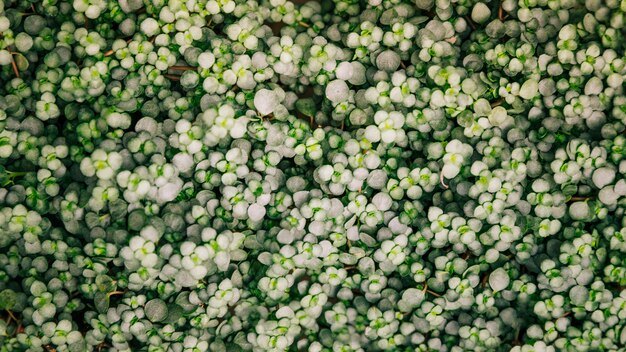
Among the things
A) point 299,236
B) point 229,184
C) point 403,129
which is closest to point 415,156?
point 403,129

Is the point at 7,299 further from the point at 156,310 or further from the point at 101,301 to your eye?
the point at 156,310

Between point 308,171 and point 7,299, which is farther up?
point 308,171

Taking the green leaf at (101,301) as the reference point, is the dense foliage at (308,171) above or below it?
above

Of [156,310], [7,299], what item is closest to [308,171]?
[156,310]

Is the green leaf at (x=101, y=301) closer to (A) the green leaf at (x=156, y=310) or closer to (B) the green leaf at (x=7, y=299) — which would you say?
(A) the green leaf at (x=156, y=310)

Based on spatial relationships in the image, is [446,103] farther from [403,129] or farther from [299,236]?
[299,236]

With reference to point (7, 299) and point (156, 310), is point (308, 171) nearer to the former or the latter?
point (156, 310)

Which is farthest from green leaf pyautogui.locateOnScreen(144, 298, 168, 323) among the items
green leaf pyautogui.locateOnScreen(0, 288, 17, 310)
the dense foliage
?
green leaf pyautogui.locateOnScreen(0, 288, 17, 310)

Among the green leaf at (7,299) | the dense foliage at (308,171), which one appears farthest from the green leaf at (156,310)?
the green leaf at (7,299)
